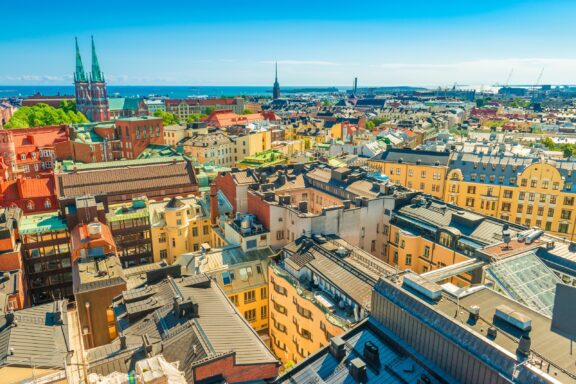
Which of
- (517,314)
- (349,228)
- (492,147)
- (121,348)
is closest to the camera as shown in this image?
(517,314)

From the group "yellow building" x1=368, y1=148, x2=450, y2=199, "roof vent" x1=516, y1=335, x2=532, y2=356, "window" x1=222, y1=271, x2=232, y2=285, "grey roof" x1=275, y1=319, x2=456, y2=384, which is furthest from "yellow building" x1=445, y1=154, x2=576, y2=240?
"roof vent" x1=516, y1=335, x2=532, y2=356

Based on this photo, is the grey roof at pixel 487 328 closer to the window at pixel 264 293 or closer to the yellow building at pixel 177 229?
the window at pixel 264 293

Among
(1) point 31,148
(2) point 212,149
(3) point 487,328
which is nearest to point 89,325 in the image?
(3) point 487,328

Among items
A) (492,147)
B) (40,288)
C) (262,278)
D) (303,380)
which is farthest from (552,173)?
(40,288)

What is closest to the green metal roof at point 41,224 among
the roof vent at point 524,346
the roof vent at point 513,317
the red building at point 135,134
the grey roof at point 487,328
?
the grey roof at point 487,328

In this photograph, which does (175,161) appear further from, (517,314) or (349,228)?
(517,314)
